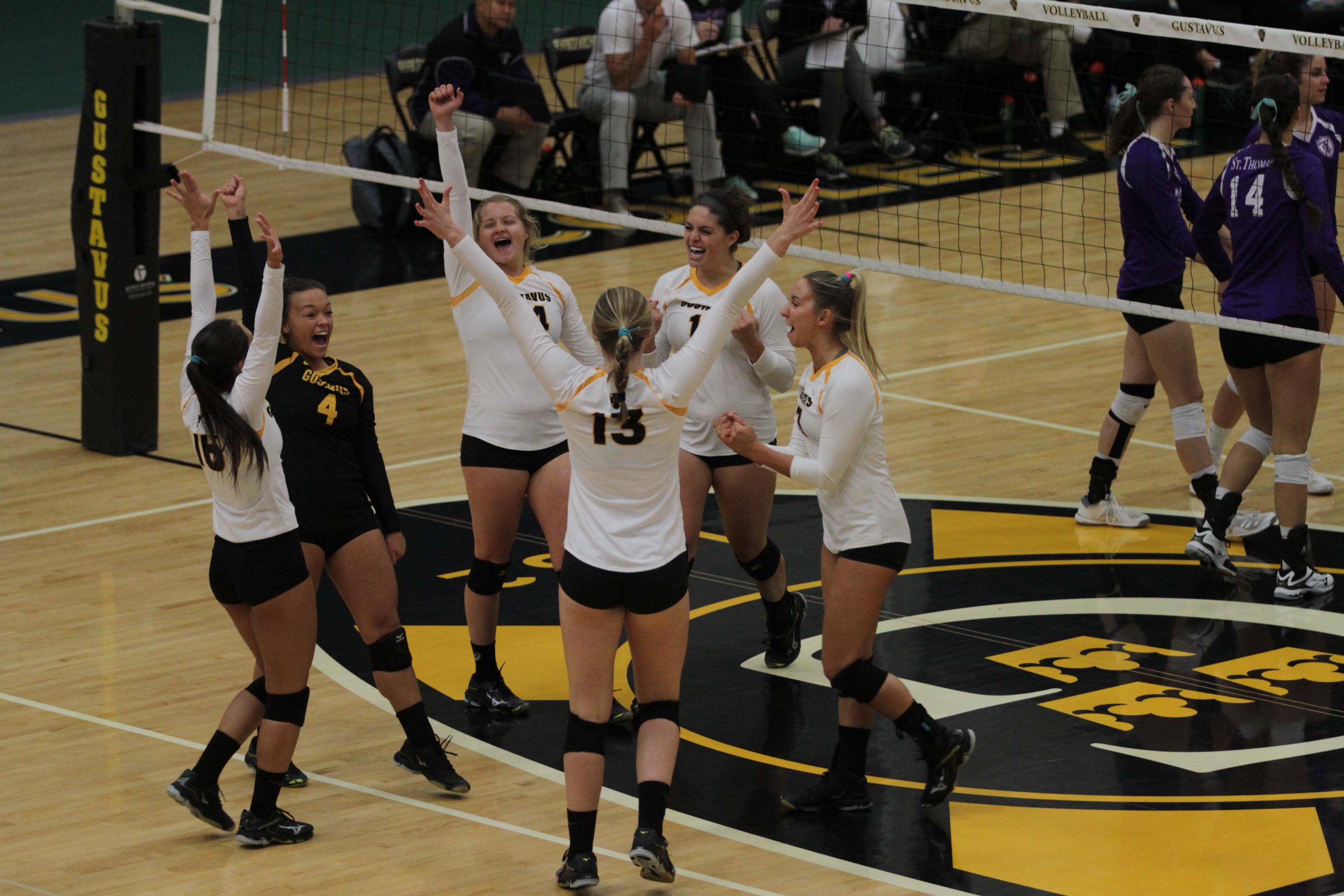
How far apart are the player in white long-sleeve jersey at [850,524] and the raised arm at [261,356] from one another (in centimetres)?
138

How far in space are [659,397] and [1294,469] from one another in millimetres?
3482

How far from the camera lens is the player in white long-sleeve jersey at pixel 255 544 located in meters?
5.36

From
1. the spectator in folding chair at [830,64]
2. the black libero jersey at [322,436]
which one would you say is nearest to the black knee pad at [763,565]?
the black libero jersey at [322,436]

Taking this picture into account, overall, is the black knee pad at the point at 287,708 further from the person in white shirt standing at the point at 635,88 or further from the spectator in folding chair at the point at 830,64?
the spectator in folding chair at the point at 830,64

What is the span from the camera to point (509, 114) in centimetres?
1405

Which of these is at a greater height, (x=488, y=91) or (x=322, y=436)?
(x=488, y=91)

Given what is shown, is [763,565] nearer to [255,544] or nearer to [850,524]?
[850,524]

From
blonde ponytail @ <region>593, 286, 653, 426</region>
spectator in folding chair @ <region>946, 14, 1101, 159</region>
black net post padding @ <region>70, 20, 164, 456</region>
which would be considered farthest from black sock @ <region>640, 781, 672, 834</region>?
spectator in folding chair @ <region>946, 14, 1101, 159</region>

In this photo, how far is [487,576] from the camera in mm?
A: 6496

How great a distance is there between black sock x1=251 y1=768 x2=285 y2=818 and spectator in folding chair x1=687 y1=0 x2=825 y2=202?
10380mm

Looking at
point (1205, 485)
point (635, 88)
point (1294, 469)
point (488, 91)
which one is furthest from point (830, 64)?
point (1294, 469)

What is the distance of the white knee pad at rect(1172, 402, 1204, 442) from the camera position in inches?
321

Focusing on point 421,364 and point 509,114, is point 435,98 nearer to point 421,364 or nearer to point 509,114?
point 421,364

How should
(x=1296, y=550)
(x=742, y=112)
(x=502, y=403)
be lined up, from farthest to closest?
(x=742, y=112), (x=1296, y=550), (x=502, y=403)
